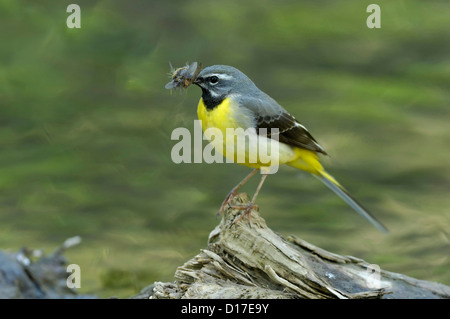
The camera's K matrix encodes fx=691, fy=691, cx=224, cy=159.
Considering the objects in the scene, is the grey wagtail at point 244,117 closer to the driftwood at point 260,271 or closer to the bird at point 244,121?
the bird at point 244,121

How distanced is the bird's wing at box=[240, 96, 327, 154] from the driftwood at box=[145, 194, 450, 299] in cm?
55

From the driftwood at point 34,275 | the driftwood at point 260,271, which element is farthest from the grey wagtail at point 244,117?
the driftwood at point 34,275

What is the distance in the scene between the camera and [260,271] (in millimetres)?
4359

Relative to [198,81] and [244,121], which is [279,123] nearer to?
[244,121]

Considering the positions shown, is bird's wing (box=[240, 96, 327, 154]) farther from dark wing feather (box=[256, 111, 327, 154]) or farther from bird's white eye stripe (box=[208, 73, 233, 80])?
bird's white eye stripe (box=[208, 73, 233, 80])

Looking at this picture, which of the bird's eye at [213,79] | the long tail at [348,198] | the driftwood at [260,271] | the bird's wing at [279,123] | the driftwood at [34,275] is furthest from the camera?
the driftwood at [34,275]

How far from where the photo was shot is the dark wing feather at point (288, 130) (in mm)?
4844

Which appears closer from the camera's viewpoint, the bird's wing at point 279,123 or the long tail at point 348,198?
the bird's wing at point 279,123

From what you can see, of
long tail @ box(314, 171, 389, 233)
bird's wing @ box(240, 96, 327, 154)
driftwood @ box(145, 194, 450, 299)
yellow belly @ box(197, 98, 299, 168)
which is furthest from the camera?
long tail @ box(314, 171, 389, 233)

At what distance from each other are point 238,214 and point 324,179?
1.09 metres

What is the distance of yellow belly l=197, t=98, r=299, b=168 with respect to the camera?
4.59m

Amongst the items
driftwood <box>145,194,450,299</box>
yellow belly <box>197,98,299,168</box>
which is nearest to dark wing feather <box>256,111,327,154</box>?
yellow belly <box>197,98,299,168</box>
